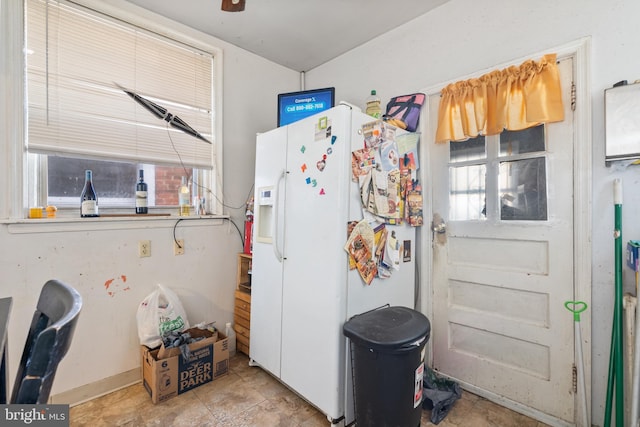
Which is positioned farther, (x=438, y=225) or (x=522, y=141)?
(x=438, y=225)

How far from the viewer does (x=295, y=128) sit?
194 cm

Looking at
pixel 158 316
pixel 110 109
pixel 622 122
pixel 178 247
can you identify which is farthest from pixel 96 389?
pixel 622 122

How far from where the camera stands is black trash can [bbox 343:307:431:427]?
141cm

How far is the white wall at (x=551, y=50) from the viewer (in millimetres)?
1485

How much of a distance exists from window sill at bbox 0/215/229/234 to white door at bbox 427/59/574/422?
1894 mm

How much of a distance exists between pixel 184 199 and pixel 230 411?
154 cm

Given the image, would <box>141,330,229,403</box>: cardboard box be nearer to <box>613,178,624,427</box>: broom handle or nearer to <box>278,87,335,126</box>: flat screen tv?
<box>278,87,335,126</box>: flat screen tv

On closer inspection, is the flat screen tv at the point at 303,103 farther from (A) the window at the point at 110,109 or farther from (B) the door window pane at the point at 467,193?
(B) the door window pane at the point at 467,193

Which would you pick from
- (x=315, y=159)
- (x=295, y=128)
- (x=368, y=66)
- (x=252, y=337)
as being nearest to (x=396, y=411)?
(x=252, y=337)

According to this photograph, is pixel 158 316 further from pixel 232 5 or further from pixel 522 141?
pixel 522 141

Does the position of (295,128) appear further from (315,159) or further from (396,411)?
(396,411)

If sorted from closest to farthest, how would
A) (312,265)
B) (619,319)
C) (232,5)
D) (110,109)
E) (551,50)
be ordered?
(619,319), (232,5), (551,50), (312,265), (110,109)

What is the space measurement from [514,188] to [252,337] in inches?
82.5

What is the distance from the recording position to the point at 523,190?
70.1 inches
